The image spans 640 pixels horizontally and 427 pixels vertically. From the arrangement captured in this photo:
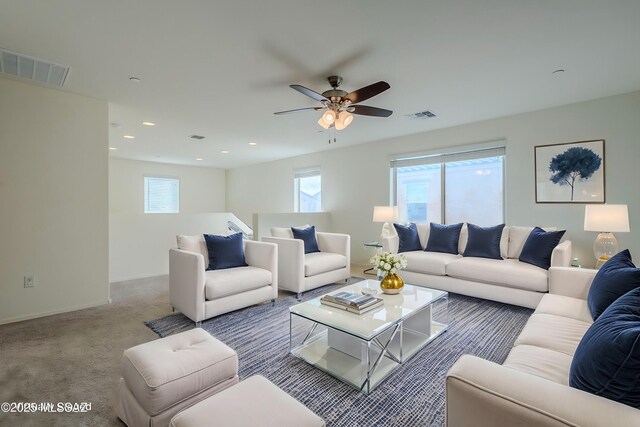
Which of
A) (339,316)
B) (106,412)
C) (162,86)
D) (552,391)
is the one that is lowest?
(106,412)

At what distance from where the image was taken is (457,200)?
4855 mm

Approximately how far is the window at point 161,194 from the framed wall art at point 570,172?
8312 millimetres

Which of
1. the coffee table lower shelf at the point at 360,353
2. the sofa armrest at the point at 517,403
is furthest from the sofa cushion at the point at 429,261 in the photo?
the sofa armrest at the point at 517,403

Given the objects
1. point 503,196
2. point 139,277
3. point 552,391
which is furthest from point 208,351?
point 503,196

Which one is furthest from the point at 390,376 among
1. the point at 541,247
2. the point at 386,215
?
the point at 386,215

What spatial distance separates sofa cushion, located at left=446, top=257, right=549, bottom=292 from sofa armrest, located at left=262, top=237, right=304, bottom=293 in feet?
6.16

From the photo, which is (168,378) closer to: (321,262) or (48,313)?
(321,262)

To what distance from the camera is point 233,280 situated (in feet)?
10.1

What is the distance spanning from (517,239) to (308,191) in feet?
14.6

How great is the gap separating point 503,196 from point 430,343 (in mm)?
2941

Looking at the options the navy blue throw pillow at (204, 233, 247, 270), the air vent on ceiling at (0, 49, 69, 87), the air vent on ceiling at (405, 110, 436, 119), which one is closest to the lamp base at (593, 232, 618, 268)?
the air vent on ceiling at (405, 110, 436, 119)

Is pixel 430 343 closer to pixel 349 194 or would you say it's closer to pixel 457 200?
pixel 457 200

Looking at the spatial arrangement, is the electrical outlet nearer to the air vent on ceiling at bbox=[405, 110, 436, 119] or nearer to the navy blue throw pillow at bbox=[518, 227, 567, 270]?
the air vent on ceiling at bbox=[405, 110, 436, 119]

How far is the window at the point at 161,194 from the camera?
793cm
